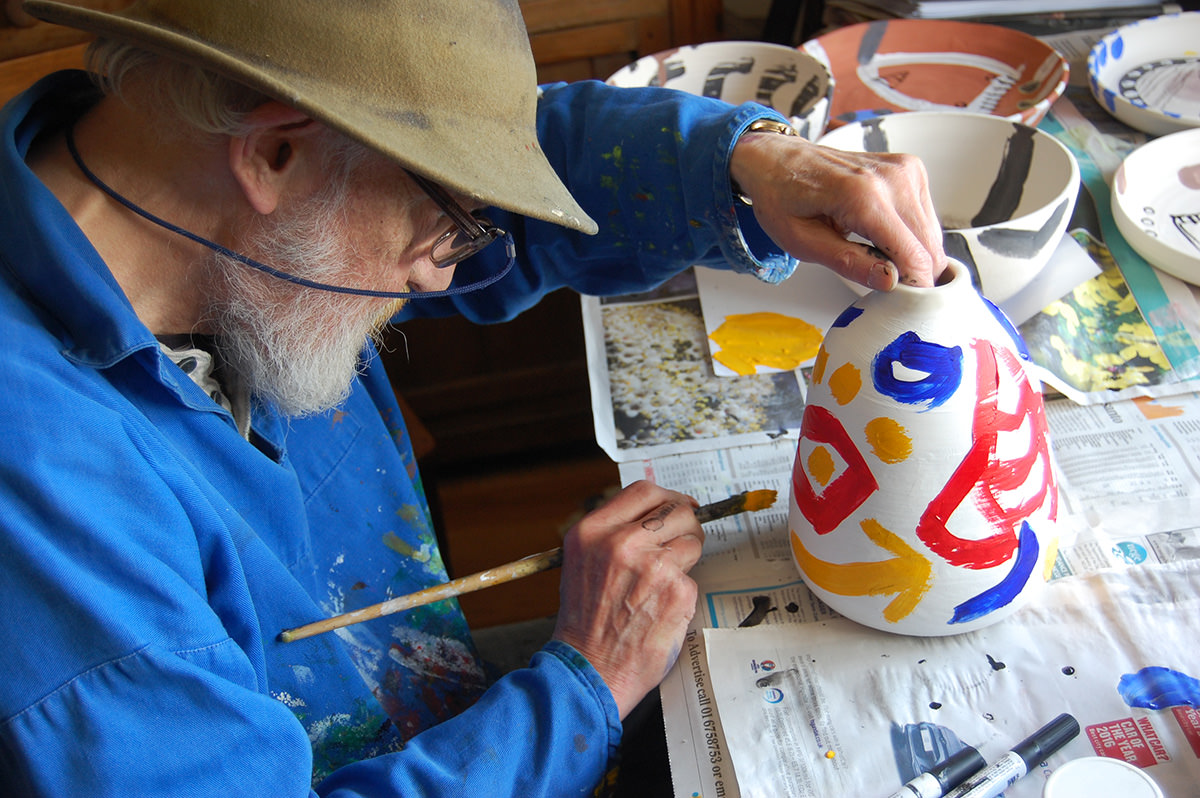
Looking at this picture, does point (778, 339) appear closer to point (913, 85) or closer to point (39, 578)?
point (913, 85)

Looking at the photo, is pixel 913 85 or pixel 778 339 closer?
pixel 778 339

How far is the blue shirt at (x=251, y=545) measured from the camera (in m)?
0.57

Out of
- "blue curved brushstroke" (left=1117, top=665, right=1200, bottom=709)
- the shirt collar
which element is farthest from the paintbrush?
"blue curved brushstroke" (left=1117, top=665, right=1200, bottom=709)

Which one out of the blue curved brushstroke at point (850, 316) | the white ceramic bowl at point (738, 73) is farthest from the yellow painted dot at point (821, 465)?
the white ceramic bowl at point (738, 73)

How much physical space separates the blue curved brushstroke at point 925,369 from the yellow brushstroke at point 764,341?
1.34ft

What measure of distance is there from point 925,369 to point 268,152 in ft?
1.90

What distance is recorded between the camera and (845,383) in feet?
2.41

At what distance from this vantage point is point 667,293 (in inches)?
49.6

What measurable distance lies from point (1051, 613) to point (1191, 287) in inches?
23.6

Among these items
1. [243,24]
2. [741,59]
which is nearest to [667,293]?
[741,59]

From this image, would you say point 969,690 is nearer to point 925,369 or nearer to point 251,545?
point 925,369

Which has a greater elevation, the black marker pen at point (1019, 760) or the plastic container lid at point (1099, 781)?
the plastic container lid at point (1099, 781)

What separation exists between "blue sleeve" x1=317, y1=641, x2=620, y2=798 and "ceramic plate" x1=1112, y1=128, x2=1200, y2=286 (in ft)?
3.07

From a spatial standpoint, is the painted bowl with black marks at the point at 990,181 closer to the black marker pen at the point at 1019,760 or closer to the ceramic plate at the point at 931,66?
the ceramic plate at the point at 931,66
